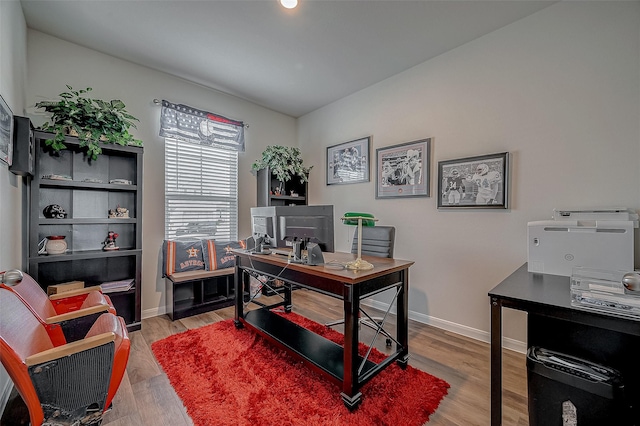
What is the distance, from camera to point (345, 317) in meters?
1.71

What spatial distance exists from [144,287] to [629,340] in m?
4.10

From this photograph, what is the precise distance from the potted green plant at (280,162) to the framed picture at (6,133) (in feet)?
8.14

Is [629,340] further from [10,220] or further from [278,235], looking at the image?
[10,220]

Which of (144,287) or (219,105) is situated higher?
(219,105)

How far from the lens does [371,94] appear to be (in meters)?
3.58

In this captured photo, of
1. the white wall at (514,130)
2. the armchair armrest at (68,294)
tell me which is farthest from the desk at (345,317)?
the armchair armrest at (68,294)

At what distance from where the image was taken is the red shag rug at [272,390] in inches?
62.8

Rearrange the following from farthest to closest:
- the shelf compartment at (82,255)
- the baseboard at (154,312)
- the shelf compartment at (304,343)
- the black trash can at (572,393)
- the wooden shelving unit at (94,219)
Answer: the baseboard at (154,312), the wooden shelving unit at (94,219), the shelf compartment at (82,255), the shelf compartment at (304,343), the black trash can at (572,393)

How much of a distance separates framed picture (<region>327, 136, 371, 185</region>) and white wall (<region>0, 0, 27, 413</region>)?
3278 millimetres

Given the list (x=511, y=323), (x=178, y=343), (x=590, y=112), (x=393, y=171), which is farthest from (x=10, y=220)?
(x=590, y=112)

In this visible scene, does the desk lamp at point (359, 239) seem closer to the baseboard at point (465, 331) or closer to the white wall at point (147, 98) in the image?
the baseboard at point (465, 331)

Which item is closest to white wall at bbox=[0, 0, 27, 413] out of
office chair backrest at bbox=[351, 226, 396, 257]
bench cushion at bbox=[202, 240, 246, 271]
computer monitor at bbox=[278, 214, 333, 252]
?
bench cushion at bbox=[202, 240, 246, 271]

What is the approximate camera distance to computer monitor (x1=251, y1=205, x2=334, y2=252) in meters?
2.03

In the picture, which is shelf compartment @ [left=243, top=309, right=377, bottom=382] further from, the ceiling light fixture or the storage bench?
the ceiling light fixture
